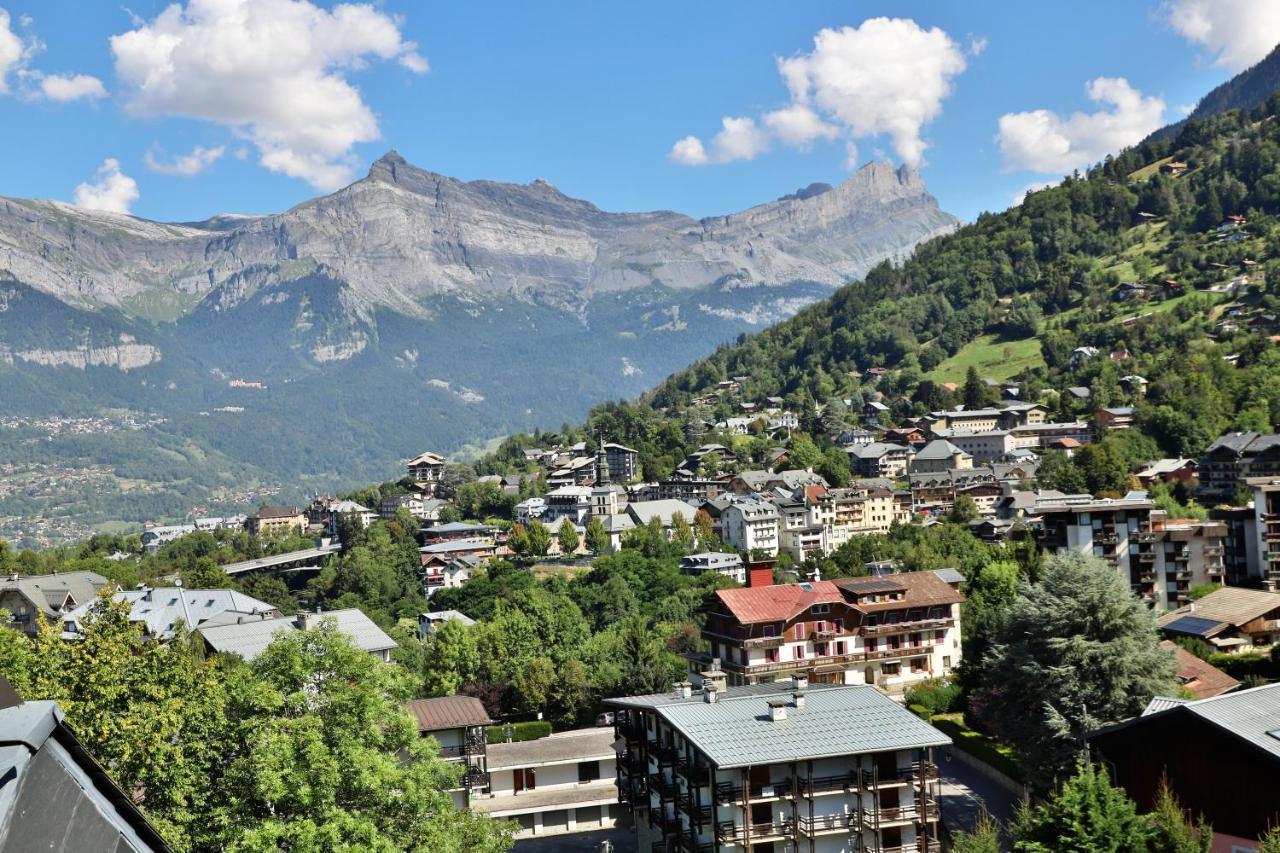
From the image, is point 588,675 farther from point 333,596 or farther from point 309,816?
point 333,596

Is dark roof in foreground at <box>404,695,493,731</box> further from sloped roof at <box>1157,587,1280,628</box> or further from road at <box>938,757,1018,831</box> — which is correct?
sloped roof at <box>1157,587,1280,628</box>

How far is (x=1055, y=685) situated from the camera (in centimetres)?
4181

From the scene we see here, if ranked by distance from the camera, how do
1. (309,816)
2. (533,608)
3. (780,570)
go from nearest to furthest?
(309,816)
(533,608)
(780,570)

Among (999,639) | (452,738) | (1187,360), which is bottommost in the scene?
(452,738)

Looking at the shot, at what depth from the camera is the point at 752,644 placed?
60.3 meters

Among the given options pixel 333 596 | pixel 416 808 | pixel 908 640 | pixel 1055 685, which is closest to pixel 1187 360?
pixel 908 640

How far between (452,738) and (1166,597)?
155ft

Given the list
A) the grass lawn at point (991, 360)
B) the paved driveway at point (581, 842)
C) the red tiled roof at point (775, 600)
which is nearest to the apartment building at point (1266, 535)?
the red tiled roof at point (775, 600)

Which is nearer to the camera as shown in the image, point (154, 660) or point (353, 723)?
point (353, 723)

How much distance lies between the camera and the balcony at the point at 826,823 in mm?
36875

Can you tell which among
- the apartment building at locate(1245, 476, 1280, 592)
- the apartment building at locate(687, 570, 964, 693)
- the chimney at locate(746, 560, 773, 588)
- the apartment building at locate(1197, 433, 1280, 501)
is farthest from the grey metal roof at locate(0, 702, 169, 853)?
the apartment building at locate(1197, 433, 1280, 501)

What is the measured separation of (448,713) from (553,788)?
6256 millimetres

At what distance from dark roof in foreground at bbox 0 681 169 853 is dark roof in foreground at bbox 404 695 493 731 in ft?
133

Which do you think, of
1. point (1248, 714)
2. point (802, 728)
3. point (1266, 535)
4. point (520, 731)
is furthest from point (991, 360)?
point (1248, 714)
